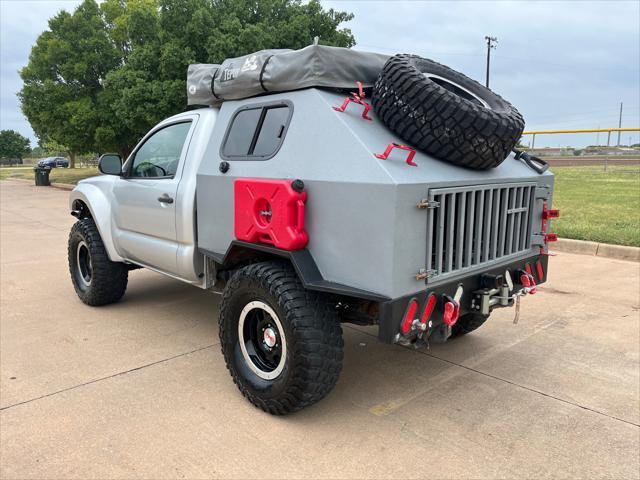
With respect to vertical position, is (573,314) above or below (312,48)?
below

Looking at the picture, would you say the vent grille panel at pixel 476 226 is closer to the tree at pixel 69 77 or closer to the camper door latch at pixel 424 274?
the camper door latch at pixel 424 274

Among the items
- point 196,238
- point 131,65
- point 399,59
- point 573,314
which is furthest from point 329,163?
point 131,65

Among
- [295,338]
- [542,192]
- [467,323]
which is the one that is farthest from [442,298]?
[467,323]

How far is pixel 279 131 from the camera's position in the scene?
11.2ft

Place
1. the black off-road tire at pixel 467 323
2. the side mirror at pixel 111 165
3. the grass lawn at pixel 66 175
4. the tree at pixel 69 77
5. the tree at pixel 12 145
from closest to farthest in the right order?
the black off-road tire at pixel 467 323 → the side mirror at pixel 111 165 → the tree at pixel 69 77 → the grass lawn at pixel 66 175 → the tree at pixel 12 145

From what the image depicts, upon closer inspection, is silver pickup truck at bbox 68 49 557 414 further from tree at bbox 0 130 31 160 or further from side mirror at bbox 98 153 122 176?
tree at bbox 0 130 31 160

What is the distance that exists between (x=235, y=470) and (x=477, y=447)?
1.34 m

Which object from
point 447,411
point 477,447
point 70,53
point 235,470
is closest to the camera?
point 235,470

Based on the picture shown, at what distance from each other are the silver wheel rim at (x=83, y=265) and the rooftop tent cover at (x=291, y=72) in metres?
2.59

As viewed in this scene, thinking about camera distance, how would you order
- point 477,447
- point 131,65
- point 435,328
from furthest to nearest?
point 131,65
point 435,328
point 477,447

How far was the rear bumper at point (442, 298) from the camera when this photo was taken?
270 cm

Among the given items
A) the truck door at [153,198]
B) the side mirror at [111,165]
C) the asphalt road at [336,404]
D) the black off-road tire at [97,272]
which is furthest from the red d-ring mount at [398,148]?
the black off-road tire at [97,272]

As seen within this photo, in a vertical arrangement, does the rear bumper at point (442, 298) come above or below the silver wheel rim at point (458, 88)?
below

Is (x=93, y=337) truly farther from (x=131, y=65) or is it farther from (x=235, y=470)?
(x=131, y=65)
